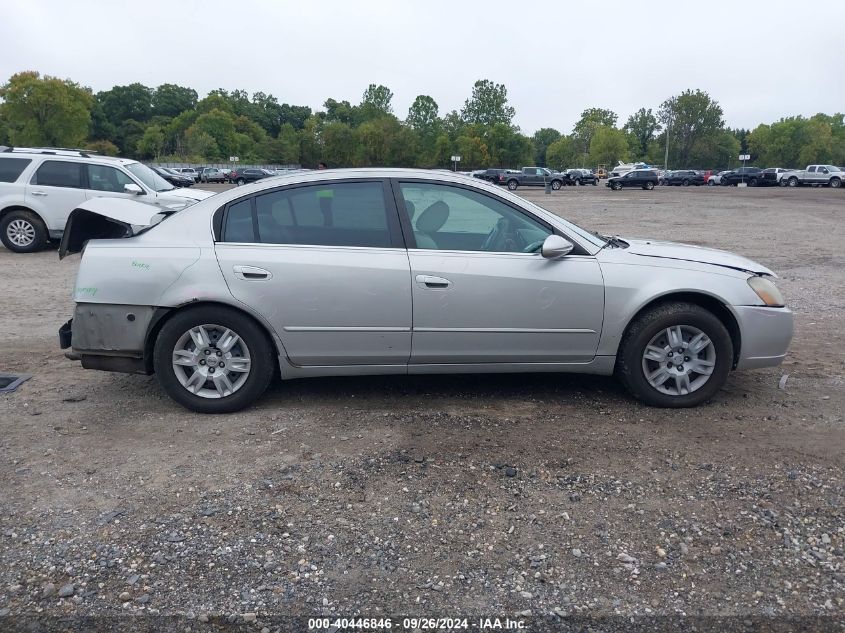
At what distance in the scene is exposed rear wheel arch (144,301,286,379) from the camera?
4.66m

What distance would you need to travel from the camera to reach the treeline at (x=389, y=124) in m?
79.3

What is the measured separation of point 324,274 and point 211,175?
235 feet

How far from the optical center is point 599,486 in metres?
3.77

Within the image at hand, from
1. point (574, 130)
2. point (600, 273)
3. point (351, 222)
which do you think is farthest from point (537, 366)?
point (574, 130)

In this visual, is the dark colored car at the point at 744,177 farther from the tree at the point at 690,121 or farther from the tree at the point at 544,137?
the tree at the point at 544,137

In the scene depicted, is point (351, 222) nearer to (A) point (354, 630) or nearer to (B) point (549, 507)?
(B) point (549, 507)

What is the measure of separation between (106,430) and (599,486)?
9.92ft

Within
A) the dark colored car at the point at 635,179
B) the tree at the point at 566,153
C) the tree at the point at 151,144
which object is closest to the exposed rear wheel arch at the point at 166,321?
the dark colored car at the point at 635,179

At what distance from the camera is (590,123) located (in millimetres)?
130875

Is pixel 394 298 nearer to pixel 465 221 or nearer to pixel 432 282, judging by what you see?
pixel 432 282

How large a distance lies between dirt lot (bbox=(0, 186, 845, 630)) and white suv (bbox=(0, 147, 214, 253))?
8.26 metres

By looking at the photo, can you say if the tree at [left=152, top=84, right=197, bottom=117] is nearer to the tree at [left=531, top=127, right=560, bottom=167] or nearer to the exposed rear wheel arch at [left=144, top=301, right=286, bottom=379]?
the tree at [left=531, top=127, right=560, bottom=167]

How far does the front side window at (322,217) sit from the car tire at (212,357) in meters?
0.56

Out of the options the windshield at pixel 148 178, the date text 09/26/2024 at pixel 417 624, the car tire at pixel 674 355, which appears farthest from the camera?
the windshield at pixel 148 178
